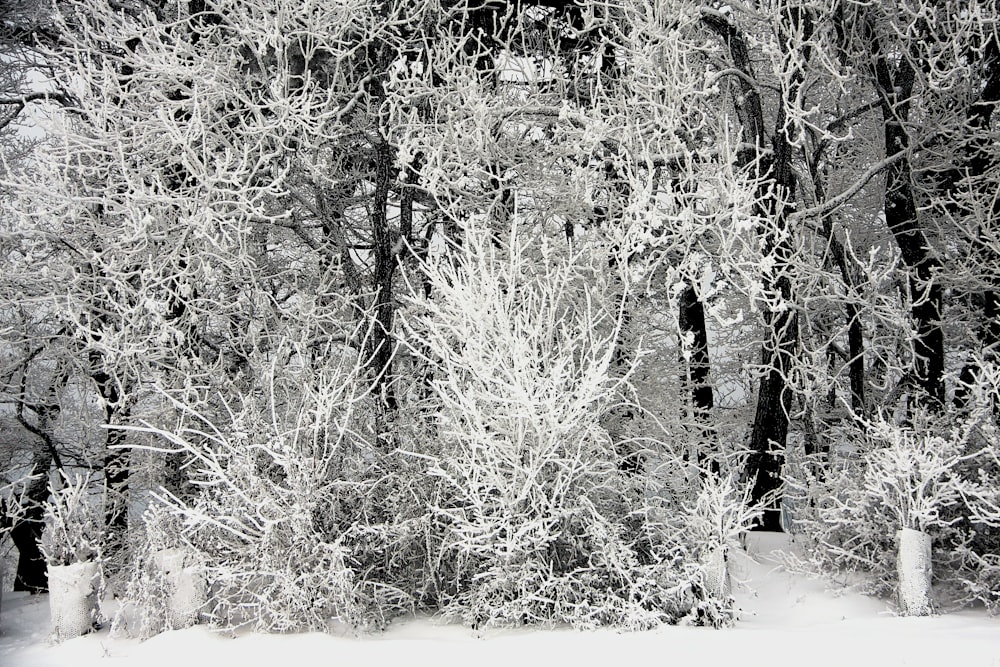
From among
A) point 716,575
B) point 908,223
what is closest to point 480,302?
point 716,575

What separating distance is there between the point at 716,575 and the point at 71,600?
4957 millimetres

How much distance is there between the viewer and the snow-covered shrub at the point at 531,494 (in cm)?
642

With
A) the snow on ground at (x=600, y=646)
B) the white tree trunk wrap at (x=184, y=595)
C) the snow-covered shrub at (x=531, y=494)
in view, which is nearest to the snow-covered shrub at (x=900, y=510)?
the snow on ground at (x=600, y=646)

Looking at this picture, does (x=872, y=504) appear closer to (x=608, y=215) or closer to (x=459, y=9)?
(x=608, y=215)

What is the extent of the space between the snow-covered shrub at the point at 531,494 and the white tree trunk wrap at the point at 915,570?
181 cm

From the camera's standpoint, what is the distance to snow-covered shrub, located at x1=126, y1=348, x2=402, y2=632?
6.48 metres

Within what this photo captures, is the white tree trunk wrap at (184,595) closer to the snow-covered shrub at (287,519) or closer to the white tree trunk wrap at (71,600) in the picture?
the snow-covered shrub at (287,519)

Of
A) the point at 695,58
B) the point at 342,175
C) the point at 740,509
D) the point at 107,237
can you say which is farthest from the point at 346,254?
the point at 740,509

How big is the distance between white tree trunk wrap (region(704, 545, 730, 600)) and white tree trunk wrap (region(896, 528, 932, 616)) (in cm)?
144

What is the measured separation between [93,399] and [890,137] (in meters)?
9.99

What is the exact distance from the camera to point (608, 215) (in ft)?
32.4

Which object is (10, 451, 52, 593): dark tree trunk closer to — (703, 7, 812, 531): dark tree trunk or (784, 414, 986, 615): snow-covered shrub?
(703, 7, 812, 531): dark tree trunk

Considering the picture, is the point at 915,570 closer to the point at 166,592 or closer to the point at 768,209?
the point at 768,209

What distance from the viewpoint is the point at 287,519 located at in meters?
6.54
